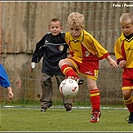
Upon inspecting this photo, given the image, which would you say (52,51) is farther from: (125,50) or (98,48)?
(125,50)

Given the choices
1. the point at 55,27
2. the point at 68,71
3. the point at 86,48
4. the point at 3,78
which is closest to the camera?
the point at 3,78

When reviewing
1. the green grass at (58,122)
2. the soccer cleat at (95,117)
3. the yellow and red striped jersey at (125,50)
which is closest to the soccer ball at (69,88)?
the green grass at (58,122)

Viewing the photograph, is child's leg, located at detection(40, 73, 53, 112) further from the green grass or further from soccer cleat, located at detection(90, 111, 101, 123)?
soccer cleat, located at detection(90, 111, 101, 123)

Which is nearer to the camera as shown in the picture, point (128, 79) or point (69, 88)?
point (69, 88)

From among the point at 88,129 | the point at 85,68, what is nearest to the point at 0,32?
the point at 85,68

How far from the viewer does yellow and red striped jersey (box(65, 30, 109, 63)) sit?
8.62m

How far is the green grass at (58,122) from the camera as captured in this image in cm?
750

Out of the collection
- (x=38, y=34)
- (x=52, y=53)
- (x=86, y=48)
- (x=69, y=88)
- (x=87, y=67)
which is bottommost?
(x=69, y=88)

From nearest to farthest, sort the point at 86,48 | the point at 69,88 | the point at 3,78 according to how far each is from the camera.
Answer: the point at 3,78
the point at 69,88
the point at 86,48

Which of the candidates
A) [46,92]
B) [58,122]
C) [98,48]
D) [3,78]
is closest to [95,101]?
[58,122]

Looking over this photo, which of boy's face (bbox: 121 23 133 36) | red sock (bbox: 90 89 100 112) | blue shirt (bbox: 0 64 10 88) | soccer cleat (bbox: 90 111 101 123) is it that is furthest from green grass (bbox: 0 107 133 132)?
boy's face (bbox: 121 23 133 36)

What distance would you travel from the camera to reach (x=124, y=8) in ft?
42.6

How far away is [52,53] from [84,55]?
7.63ft

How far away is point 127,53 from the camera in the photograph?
27.8ft
